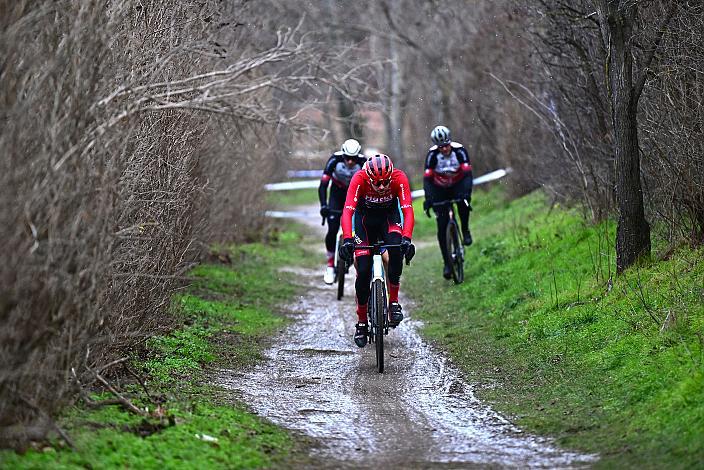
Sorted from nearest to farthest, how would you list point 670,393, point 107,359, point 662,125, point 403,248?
point 670,393 → point 107,359 → point 403,248 → point 662,125

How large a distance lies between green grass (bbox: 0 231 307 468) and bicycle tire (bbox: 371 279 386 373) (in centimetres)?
152

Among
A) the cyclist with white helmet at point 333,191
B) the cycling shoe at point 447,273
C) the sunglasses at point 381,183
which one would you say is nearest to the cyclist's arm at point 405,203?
the sunglasses at point 381,183

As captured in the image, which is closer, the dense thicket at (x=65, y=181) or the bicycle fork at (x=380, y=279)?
the dense thicket at (x=65, y=181)

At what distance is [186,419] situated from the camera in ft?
25.4

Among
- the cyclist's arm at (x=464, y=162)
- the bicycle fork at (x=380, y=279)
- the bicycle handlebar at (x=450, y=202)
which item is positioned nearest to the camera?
the bicycle fork at (x=380, y=279)

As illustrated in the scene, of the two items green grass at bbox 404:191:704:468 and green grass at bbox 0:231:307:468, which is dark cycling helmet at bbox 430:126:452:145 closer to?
green grass at bbox 404:191:704:468

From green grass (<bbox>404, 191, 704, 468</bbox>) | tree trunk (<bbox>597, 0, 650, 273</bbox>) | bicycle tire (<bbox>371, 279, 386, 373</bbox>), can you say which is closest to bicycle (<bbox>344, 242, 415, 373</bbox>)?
bicycle tire (<bbox>371, 279, 386, 373</bbox>)

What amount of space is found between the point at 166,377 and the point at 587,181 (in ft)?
26.7

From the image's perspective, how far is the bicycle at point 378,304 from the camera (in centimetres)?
1038

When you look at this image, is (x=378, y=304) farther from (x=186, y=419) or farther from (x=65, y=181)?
(x=65, y=181)

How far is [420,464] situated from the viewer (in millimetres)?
7184

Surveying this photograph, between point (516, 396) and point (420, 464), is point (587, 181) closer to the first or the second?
point (516, 396)

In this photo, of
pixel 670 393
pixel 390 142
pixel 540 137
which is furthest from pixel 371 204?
pixel 390 142

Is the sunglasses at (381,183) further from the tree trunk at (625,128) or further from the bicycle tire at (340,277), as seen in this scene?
the bicycle tire at (340,277)
